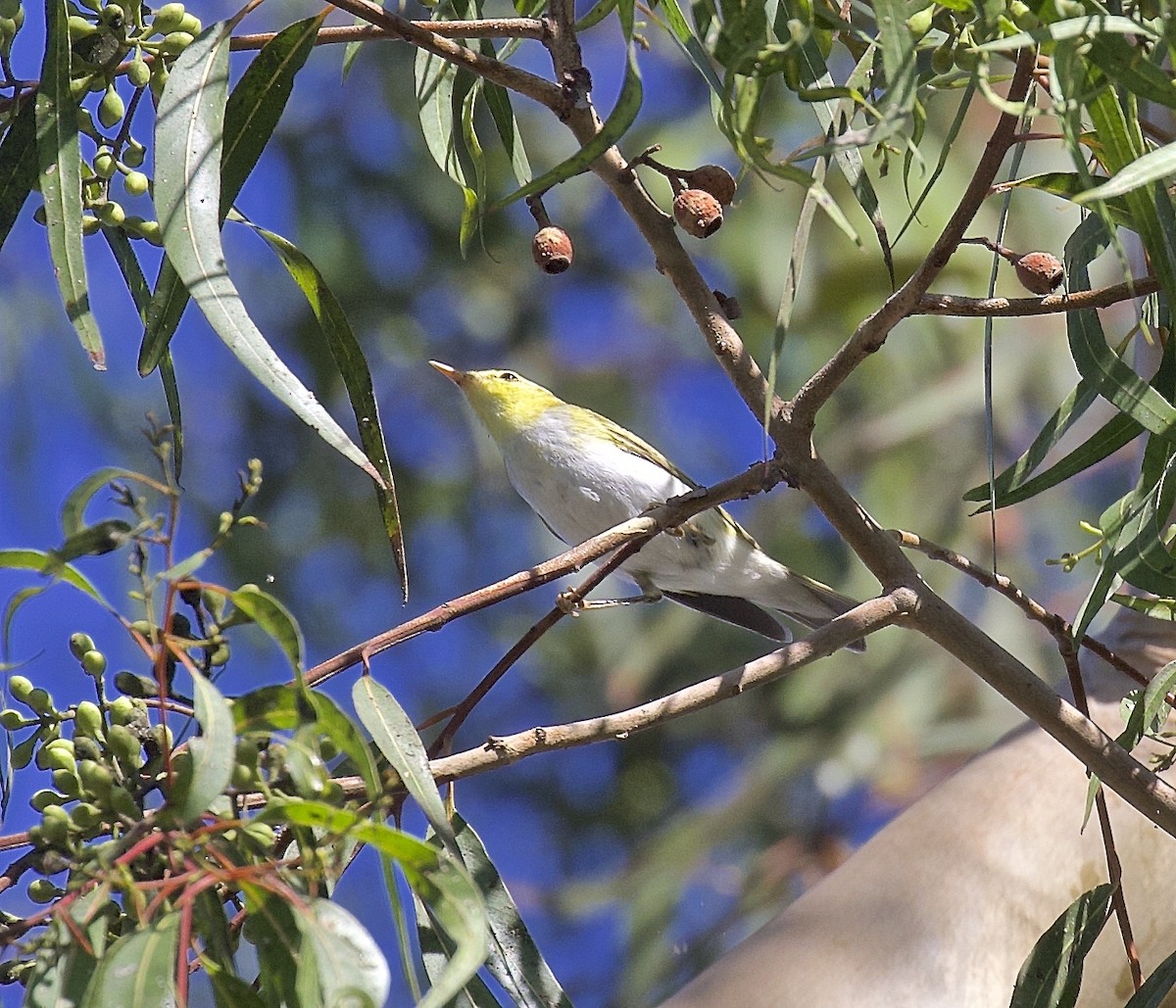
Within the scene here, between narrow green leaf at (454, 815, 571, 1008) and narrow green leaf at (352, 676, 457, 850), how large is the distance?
0.17 m

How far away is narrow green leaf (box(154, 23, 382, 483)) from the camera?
30.8 inches

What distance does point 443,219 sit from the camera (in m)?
2.90

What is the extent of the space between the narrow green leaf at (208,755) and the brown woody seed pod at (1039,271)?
58cm

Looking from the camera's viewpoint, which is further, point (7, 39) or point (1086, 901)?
point (1086, 901)

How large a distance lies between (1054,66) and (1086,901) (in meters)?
0.61

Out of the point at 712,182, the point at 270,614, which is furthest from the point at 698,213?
the point at 270,614

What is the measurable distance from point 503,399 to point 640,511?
35 cm

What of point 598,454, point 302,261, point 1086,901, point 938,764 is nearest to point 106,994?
point 302,261

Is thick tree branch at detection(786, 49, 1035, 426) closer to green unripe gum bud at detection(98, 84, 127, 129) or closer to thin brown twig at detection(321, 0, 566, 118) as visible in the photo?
thin brown twig at detection(321, 0, 566, 118)

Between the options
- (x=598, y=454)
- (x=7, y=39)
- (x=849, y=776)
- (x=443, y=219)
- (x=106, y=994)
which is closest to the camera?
(x=106, y=994)

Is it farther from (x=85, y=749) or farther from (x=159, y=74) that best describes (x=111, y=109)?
(x=85, y=749)

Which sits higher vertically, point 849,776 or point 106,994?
point 106,994

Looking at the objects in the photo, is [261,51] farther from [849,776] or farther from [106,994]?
[849,776]

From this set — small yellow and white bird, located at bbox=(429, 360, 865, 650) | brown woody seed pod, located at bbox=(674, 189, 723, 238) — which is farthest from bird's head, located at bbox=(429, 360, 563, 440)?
brown woody seed pod, located at bbox=(674, 189, 723, 238)
